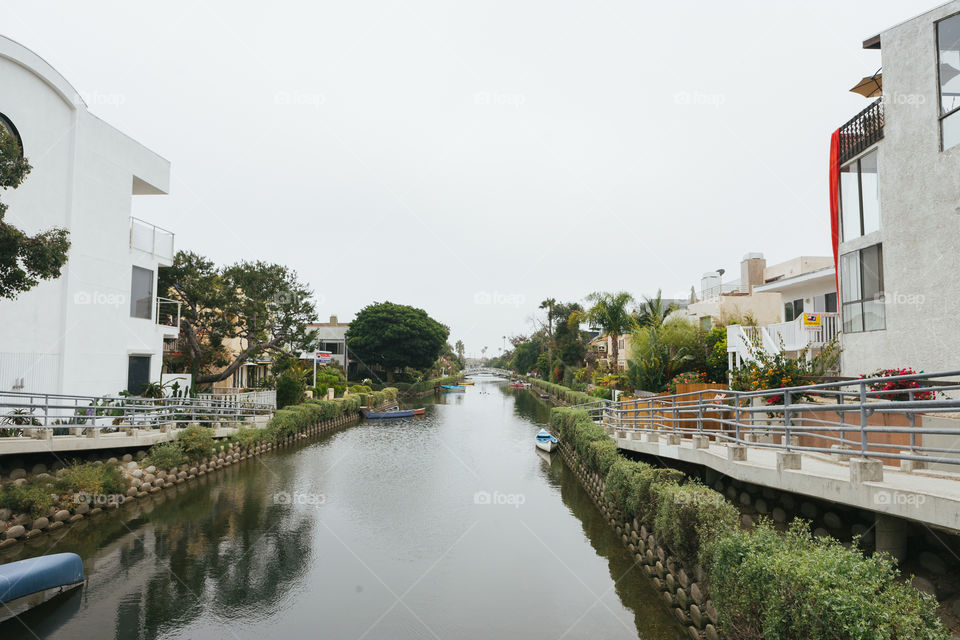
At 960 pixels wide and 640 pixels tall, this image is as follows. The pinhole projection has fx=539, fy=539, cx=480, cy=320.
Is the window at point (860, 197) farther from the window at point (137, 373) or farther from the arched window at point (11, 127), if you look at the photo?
the window at point (137, 373)

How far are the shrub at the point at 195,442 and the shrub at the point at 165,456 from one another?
2.22ft

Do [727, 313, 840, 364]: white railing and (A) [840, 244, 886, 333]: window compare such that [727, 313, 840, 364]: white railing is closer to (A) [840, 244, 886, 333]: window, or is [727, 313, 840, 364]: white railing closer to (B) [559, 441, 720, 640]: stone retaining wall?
(A) [840, 244, 886, 333]: window

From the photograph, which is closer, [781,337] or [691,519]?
[691,519]

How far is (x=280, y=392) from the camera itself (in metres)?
33.2

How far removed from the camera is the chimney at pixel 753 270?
3475 centimetres

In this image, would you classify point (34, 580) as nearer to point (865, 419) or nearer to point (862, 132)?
point (865, 419)

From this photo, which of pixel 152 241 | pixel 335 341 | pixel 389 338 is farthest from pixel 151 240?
pixel 335 341

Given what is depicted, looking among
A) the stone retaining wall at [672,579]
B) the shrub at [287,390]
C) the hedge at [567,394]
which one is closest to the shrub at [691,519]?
the stone retaining wall at [672,579]

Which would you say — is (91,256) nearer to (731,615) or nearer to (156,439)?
(156,439)

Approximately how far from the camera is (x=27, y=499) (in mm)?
12133

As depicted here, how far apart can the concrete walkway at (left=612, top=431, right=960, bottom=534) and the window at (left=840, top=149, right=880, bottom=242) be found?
763 centimetres

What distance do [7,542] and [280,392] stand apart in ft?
72.2

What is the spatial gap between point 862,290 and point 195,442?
21.5 meters

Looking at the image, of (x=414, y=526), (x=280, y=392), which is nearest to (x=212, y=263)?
(x=280, y=392)
